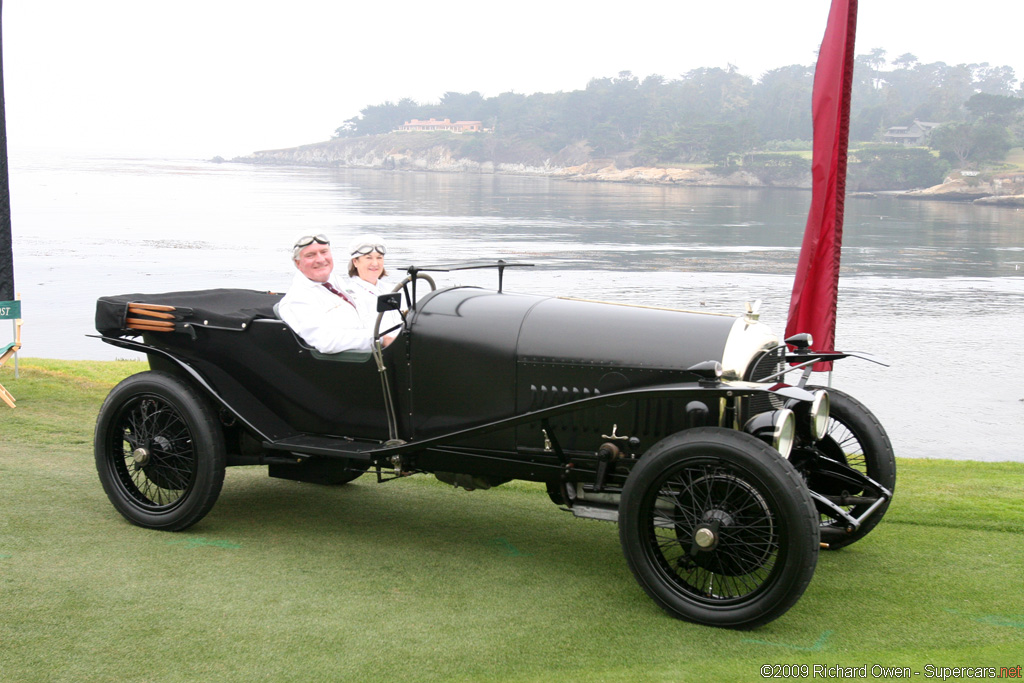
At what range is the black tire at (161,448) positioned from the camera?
4371 millimetres

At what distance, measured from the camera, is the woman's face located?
4.72 m

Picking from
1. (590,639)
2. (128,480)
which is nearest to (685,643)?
(590,639)

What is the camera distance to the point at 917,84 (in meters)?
144

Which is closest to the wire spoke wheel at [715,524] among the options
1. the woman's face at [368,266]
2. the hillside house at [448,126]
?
the woman's face at [368,266]

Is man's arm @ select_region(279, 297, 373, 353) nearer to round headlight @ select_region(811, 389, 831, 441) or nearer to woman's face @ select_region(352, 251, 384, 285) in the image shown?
woman's face @ select_region(352, 251, 384, 285)

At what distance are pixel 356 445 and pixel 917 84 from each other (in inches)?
6317

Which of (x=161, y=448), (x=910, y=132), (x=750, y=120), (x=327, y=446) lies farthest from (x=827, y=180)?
(x=910, y=132)

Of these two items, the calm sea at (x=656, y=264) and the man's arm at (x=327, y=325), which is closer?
the man's arm at (x=327, y=325)

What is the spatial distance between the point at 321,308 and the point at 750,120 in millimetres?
106911

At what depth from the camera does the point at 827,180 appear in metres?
5.94

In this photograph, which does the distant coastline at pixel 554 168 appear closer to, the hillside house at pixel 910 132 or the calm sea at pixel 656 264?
the hillside house at pixel 910 132

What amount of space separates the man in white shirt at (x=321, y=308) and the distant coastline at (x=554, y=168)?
7386cm

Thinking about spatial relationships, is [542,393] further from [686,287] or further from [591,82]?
[591,82]

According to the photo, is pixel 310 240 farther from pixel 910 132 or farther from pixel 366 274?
pixel 910 132
